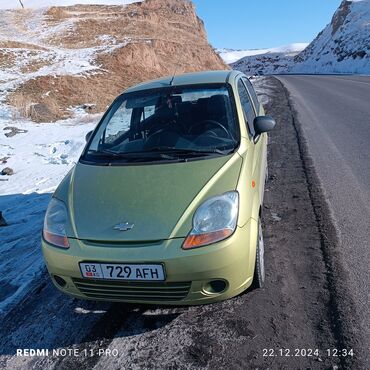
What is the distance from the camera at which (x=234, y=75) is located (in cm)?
420

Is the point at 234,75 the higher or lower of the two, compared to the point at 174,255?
higher

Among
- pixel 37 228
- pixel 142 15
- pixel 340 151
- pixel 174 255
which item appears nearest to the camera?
pixel 174 255

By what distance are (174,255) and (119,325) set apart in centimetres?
83

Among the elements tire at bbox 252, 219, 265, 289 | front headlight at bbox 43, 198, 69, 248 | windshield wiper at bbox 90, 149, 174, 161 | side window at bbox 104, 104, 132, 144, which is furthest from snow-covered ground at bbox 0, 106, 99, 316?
tire at bbox 252, 219, 265, 289

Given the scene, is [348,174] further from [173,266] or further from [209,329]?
[173,266]

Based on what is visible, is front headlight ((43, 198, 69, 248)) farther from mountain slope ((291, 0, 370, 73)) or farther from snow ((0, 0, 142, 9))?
snow ((0, 0, 142, 9))

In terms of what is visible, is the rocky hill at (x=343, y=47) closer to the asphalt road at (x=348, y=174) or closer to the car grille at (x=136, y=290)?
the asphalt road at (x=348, y=174)

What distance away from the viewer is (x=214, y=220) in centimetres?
251

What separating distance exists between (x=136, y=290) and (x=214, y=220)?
711mm

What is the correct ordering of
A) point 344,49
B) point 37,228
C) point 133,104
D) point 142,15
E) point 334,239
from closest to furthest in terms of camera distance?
point 334,239 → point 133,104 → point 37,228 → point 142,15 → point 344,49

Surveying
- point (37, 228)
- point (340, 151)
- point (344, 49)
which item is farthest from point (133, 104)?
point (344, 49)

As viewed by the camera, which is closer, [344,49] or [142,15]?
[142,15]

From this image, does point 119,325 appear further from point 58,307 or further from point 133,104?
point 133,104

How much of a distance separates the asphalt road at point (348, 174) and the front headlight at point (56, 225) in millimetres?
2197
